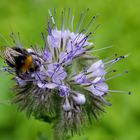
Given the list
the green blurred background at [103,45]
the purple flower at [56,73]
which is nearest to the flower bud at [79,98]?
the purple flower at [56,73]

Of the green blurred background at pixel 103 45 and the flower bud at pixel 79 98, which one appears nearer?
the flower bud at pixel 79 98

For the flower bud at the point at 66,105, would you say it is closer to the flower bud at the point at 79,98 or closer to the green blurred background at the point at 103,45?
the flower bud at the point at 79,98

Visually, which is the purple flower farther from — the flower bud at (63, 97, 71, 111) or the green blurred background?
the green blurred background

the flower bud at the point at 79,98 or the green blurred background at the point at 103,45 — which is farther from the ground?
the green blurred background at the point at 103,45

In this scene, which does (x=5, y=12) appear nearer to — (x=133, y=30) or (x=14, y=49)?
(x=133, y=30)

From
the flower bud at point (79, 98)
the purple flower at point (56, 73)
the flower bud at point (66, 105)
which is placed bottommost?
the flower bud at point (66, 105)

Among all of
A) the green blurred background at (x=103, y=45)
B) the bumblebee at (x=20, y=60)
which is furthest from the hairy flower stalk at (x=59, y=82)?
the green blurred background at (x=103, y=45)

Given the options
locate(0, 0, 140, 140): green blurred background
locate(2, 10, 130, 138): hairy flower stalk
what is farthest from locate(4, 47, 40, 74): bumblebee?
locate(0, 0, 140, 140): green blurred background

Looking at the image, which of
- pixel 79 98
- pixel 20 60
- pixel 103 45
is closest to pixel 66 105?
pixel 79 98
